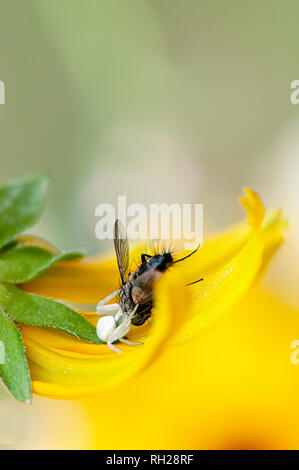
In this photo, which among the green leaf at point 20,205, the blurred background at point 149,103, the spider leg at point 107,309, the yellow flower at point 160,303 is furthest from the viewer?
the blurred background at point 149,103

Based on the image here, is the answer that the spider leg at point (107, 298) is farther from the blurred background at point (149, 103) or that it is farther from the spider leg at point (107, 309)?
the blurred background at point (149, 103)

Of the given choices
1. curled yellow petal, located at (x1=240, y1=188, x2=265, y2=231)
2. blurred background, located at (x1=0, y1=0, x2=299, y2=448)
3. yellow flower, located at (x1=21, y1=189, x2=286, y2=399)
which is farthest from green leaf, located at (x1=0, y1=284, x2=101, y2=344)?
blurred background, located at (x1=0, y1=0, x2=299, y2=448)

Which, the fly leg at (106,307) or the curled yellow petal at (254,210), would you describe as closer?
the curled yellow petal at (254,210)

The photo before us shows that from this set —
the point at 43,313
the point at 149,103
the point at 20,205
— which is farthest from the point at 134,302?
the point at 149,103

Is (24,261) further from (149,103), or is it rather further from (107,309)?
(149,103)

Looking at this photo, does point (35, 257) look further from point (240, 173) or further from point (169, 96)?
point (169, 96)

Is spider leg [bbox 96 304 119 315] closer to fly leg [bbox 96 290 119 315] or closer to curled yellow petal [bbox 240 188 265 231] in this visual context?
fly leg [bbox 96 290 119 315]

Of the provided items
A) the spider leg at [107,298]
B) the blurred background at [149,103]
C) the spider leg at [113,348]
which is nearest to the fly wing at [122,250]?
the spider leg at [107,298]
